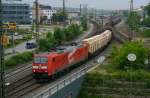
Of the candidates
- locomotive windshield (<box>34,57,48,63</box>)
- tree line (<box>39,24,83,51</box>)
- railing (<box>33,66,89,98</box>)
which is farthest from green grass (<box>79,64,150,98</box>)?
tree line (<box>39,24,83,51</box>)

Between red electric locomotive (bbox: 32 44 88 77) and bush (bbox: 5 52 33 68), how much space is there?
766 centimetres

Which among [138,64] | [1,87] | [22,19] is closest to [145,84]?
[138,64]

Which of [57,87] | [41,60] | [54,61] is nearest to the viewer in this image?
[57,87]

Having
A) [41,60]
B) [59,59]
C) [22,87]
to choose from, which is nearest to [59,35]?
[59,59]

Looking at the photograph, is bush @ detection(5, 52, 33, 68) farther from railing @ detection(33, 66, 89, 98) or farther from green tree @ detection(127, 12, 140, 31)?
green tree @ detection(127, 12, 140, 31)

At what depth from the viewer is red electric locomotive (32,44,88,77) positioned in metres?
36.4

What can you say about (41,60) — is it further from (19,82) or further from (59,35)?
(59,35)

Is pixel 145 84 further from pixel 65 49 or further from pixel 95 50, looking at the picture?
pixel 95 50

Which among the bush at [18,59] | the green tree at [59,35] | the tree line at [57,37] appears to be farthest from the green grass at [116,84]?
the green tree at [59,35]

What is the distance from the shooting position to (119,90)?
37.1m

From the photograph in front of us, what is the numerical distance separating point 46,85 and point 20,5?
135m

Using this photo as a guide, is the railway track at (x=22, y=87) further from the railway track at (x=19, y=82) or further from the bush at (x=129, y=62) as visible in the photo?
the bush at (x=129, y=62)

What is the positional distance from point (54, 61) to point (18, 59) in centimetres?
1452

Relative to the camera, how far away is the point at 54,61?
3688 cm
